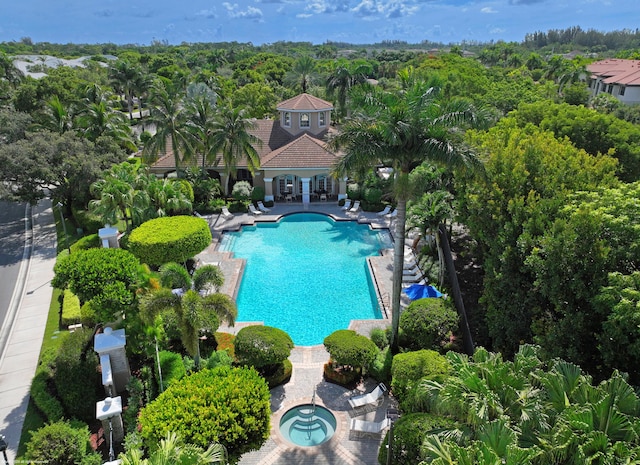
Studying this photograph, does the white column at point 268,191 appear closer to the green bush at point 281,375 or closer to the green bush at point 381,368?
the green bush at point 281,375

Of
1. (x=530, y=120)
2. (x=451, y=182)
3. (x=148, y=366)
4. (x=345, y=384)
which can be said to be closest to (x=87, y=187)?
(x=148, y=366)

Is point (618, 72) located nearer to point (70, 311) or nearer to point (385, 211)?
point (385, 211)

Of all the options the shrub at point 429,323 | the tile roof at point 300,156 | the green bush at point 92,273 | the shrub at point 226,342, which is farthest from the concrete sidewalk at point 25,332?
the tile roof at point 300,156

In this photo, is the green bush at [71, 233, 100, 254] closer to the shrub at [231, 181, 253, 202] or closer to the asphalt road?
the asphalt road

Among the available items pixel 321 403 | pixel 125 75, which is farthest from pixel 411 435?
pixel 125 75

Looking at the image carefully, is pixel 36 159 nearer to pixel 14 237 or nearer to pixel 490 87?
pixel 14 237

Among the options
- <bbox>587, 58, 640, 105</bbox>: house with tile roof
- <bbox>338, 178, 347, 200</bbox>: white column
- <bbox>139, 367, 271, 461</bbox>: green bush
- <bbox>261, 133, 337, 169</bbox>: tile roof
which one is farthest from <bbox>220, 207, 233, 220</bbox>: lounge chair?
<bbox>587, 58, 640, 105</bbox>: house with tile roof
